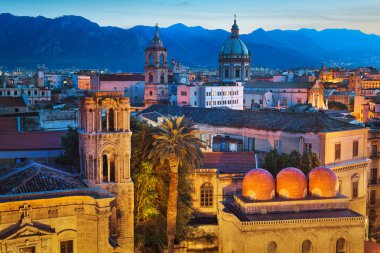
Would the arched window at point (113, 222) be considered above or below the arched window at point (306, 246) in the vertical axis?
above

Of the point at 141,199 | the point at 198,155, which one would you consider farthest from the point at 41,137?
the point at 198,155

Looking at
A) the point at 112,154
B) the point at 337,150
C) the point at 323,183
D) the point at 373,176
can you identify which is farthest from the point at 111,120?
the point at 373,176

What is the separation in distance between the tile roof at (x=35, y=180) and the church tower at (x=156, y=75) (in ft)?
255

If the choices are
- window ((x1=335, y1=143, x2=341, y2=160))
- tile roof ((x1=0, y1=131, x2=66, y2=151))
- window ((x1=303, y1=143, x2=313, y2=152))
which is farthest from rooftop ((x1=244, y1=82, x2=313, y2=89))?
tile roof ((x1=0, y1=131, x2=66, y2=151))

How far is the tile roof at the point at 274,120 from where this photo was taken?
150 ft

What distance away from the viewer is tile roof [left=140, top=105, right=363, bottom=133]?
45812 millimetres

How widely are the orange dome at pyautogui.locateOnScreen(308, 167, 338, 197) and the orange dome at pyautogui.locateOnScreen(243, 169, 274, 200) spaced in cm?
303

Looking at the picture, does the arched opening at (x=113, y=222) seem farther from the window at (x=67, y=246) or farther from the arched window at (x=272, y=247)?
the arched window at (x=272, y=247)

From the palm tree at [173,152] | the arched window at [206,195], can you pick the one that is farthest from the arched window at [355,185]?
the palm tree at [173,152]

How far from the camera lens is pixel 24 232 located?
2672 cm

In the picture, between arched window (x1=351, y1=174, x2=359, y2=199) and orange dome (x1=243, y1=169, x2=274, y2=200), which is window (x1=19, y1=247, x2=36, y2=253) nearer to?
orange dome (x1=243, y1=169, x2=274, y2=200)

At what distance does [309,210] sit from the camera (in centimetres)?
3216

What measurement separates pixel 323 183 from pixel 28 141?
24.8 meters

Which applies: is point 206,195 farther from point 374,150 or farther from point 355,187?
point 374,150
